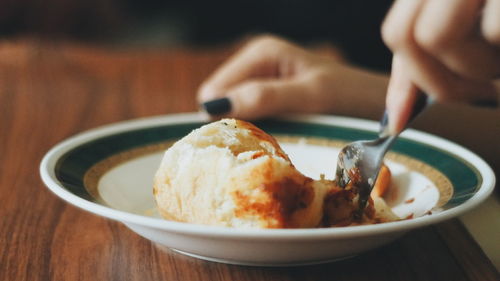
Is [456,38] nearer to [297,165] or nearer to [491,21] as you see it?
[491,21]

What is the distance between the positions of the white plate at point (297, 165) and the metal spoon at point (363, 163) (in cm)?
6

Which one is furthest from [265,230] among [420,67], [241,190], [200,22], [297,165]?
[200,22]

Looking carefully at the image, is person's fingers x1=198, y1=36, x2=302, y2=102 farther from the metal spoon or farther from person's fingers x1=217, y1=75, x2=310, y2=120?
the metal spoon

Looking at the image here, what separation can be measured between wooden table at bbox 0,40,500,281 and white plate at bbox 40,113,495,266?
0.02m

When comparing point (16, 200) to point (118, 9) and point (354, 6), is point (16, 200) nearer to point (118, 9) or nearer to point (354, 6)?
point (354, 6)

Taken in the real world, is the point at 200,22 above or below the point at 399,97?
below

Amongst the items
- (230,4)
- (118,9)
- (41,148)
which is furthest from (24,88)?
(118,9)

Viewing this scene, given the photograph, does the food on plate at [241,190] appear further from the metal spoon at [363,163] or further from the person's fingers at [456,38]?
the person's fingers at [456,38]

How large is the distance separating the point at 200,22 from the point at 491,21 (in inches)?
121

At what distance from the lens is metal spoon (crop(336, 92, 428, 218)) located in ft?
1.86

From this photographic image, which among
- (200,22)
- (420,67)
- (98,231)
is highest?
(420,67)

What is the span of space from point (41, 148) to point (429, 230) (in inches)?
23.3

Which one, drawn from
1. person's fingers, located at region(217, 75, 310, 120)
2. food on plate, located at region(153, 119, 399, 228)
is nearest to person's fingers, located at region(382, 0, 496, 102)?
food on plate, located at region(153, 119, 399, 228)

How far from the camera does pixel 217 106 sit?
91cm
